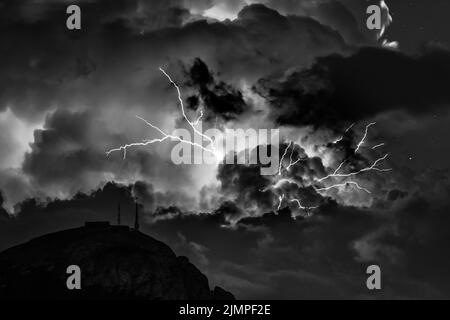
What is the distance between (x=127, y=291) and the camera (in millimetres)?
142125

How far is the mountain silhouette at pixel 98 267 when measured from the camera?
464 feet

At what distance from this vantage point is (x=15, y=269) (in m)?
153

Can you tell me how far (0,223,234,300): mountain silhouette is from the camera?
141375 mm

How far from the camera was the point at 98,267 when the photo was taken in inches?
5546
